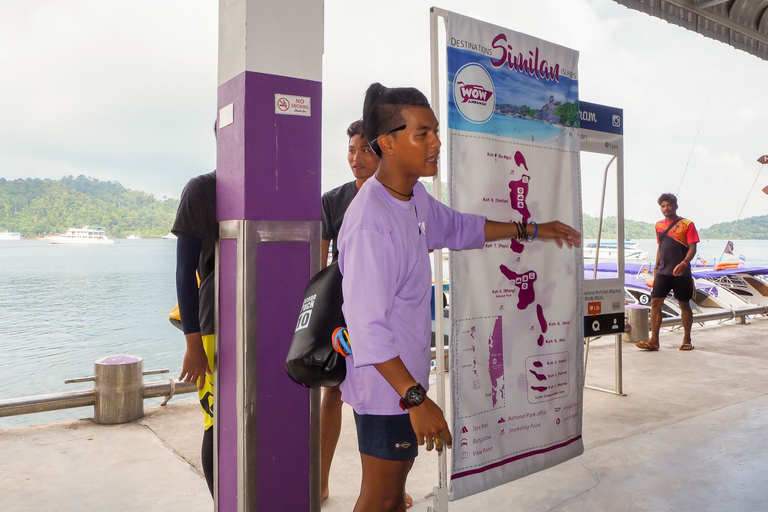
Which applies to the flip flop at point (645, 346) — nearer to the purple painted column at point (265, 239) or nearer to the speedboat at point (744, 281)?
the speedboat at point (744, 281)

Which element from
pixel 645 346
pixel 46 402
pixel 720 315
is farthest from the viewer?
pixel 720 315

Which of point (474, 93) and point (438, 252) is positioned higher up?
point (474, 93)

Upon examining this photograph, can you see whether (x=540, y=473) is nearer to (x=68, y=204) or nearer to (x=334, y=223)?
(x=334, y=223)

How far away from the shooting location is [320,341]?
1.41 meters

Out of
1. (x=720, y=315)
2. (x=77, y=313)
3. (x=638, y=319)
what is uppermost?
(x=638, y=319)

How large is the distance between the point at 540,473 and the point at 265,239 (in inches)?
76.1

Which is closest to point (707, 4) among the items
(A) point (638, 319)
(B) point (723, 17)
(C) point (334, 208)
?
(B) point (723, 17)

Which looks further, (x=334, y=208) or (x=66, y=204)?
(x=66, y=204)

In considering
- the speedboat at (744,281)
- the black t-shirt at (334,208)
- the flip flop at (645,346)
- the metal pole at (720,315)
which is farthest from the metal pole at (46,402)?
the speedboat at (744,281)

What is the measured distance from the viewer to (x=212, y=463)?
6.93ft

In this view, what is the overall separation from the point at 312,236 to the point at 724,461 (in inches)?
101

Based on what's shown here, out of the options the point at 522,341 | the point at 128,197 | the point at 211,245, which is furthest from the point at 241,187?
the point at 128,197

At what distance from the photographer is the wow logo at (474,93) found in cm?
222

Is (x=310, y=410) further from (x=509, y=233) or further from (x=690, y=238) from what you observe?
(x=690, y=238)
